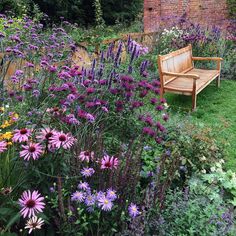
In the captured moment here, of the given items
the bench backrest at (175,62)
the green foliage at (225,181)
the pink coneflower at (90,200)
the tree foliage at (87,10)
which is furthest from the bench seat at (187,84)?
the tree foliage at (87,10)

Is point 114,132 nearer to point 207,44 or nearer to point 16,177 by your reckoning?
point 16,177

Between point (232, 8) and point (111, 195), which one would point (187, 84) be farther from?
point (232, 8)

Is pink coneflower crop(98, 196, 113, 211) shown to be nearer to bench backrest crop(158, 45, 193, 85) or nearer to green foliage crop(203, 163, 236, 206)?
green foliage crop(203, 163, 236, 206)

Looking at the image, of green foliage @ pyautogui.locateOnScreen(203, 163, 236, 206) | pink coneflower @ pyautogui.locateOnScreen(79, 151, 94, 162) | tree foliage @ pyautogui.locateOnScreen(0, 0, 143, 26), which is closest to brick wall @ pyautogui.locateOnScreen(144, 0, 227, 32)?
tree foliage @ pyautogui.locateOnScreen(0, 0, 143, 26)

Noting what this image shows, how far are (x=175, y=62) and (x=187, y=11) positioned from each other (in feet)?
29.3

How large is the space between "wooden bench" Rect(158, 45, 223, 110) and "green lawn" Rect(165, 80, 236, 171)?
25 centimetres

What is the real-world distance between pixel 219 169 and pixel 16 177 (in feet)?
6.87

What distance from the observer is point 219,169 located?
3285mm

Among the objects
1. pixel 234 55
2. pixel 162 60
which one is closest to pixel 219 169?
pixel 162 60

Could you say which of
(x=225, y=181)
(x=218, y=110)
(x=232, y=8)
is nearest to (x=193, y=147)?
(x=225, y=181)

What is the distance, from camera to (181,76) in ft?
18.1

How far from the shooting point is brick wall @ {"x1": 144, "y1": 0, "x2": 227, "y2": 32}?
45.3 ft

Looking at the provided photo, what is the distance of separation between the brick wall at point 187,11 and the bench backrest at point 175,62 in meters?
6.48

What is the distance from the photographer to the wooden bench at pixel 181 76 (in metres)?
5.55
